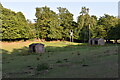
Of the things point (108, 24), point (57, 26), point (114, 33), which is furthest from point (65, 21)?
point (114, 33)

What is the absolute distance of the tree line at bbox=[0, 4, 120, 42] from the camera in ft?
175

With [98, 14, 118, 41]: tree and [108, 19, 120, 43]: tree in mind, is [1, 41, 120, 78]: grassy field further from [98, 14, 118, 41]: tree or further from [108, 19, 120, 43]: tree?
Result: [98, 14, 118, 41]: tree

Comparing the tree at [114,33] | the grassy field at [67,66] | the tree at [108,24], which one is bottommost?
the grassy field at [67,66]

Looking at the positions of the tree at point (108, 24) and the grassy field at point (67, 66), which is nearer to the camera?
the grassy field at point (67, 66)

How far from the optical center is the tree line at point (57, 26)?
53250 millimetres

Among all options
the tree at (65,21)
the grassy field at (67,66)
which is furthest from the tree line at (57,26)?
the grassy field at (67,66)

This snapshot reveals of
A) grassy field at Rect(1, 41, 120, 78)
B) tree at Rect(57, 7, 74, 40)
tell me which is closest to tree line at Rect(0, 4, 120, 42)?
tree at Rect(57, 7, 74, 40)

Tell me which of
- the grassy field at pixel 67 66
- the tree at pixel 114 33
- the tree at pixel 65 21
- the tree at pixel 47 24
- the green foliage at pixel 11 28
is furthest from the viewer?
the tree at pixel 65 21

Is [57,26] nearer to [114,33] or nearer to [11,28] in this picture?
[11,28]

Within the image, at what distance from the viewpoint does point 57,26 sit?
67.2 metres

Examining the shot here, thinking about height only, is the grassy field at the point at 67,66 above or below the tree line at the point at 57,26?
below

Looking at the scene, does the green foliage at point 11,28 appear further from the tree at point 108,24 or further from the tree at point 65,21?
the tree at point 108,24

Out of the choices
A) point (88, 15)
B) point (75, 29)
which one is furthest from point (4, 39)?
point (88, 15)

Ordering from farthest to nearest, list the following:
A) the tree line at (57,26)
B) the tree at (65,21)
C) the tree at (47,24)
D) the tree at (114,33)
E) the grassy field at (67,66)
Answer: the tree at (65,21) < the tree at (47,24) < the tree line at (57,26) < the tree at (114,33) < the grassy field at (67,66)
